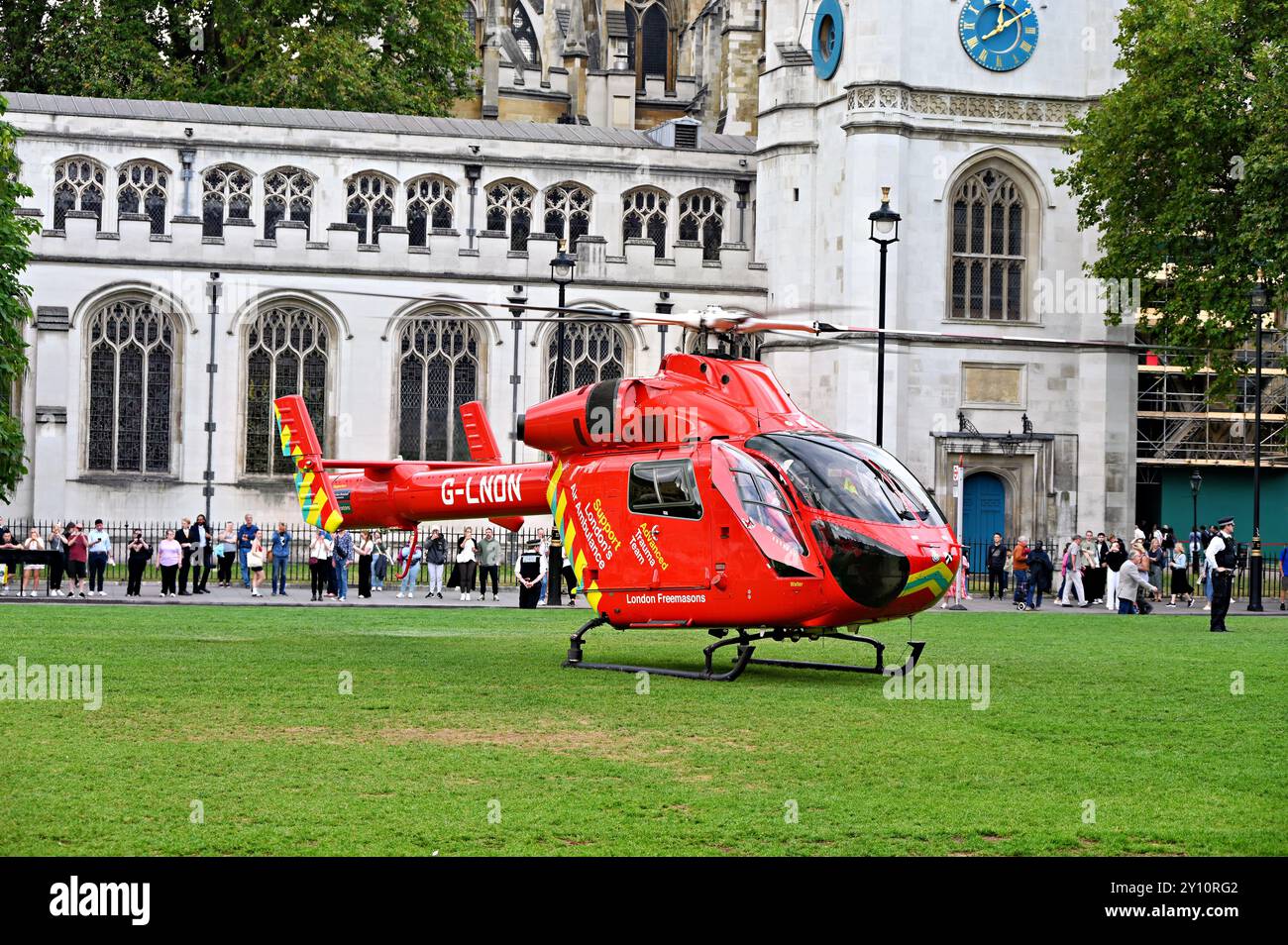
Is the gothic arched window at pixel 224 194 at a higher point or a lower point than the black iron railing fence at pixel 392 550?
higher

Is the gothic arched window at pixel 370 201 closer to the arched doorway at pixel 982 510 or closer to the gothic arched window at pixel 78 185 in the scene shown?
the gothic arched window at pixel 78 185

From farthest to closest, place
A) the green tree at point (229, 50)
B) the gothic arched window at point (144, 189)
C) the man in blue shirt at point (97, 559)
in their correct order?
1. the green tree at point (229, 50)
2. the gothic arched window at point (144, 189)
3. the man in blue shirt at point (97, 559)

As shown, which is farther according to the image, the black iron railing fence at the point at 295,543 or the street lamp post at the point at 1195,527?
the street lamp post at the point at 1195,527

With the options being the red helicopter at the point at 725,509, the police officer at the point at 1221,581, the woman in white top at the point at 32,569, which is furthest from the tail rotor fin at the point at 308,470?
the police officer at the point at 1221,581

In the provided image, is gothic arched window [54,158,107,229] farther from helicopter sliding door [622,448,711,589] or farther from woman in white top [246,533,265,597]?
helicopter sliding door [622,448,711,589]

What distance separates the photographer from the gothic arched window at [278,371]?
45.6 meters

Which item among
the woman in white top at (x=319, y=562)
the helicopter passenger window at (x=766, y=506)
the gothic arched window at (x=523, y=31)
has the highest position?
the gothic arched window at (x=523, y=31)

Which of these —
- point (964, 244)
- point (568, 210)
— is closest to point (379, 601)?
point (568, 210)

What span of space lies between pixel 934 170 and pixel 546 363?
1030cm

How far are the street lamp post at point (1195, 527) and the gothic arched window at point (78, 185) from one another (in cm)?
2646

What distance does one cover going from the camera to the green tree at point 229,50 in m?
52.7

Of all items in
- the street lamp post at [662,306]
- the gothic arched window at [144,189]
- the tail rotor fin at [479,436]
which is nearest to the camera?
the tail rotor fin at [479,436]

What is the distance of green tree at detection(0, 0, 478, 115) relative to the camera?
52719 millimetres

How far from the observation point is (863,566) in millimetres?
18047
